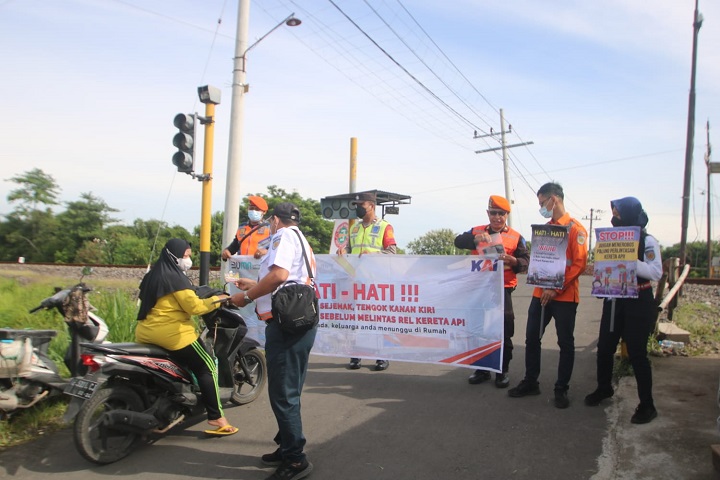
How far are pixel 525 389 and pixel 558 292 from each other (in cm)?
102

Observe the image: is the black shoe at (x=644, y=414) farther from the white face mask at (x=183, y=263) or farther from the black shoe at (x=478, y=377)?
the white face mask at (x=183, y=263)

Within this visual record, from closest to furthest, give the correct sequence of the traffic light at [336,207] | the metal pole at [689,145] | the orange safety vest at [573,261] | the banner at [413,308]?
the orange safety vest at [573,261], the banner at [413,308], the traffic light at [336,207], the metal pole at [689,145]

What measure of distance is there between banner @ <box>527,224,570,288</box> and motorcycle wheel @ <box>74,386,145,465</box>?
11.7 ft

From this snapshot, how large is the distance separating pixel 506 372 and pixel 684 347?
9.08 feet

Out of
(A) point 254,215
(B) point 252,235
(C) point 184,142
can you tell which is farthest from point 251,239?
(C) point 184,142

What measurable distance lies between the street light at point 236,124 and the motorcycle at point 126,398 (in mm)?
4365

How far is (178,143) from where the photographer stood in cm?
806

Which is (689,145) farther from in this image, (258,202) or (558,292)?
(258,202)

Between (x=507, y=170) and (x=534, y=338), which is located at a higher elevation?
(x=507, y=170)

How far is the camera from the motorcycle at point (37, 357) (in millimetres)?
4324

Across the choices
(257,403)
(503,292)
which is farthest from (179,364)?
(503,292)

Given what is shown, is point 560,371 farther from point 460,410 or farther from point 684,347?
point 684,347

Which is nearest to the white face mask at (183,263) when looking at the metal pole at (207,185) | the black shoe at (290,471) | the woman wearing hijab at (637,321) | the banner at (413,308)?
the black shoe at (290,471)

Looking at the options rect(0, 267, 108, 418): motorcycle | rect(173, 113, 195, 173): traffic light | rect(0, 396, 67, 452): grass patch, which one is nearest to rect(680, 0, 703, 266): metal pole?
rect(173, 113, 195, 173): traffic light
